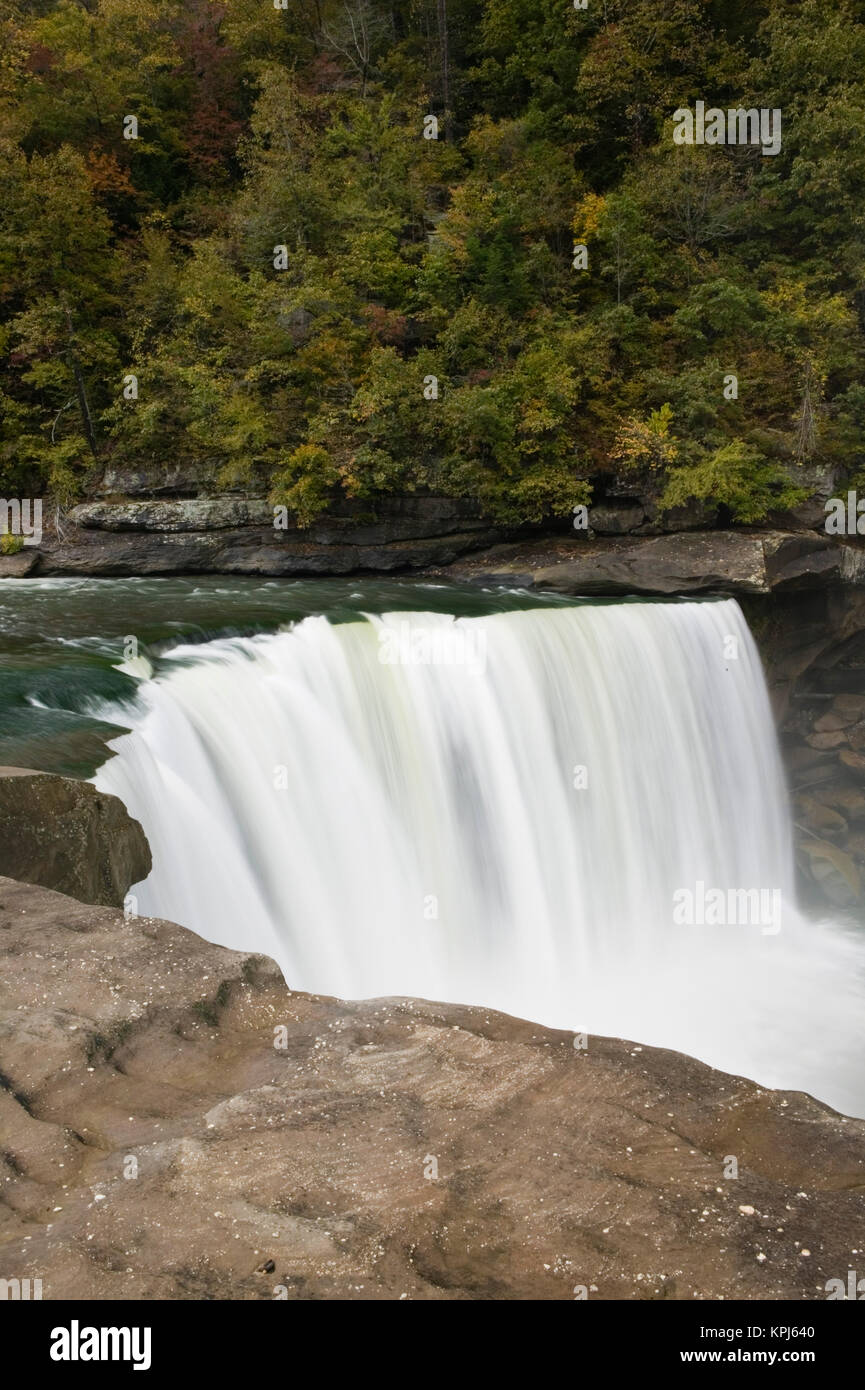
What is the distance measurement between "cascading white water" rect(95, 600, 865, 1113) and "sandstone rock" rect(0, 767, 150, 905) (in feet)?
4.98

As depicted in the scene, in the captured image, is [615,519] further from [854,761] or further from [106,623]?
[106,623]

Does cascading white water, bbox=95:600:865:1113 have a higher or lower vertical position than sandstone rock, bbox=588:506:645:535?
lower

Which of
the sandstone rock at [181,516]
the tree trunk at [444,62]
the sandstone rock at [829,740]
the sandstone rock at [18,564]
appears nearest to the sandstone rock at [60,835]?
the sandstone rock at [18,564]

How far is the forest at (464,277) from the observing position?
18.4 m

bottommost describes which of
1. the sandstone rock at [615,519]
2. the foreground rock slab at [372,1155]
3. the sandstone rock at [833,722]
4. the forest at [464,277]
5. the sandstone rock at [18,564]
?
the foreground rock slab at [372,1155]

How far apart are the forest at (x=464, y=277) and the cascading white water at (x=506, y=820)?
569cm

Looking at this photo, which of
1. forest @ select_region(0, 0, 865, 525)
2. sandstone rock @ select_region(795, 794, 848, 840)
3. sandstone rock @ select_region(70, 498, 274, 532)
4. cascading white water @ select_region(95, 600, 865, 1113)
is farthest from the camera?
sandstone rock @ select_region(70, 498, 274, 532)

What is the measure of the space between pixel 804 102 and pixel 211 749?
21441 mm

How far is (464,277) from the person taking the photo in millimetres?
20875

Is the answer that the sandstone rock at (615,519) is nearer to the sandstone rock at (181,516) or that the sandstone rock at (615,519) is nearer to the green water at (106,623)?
the green water at (106,623)

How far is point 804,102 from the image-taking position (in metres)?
21.4

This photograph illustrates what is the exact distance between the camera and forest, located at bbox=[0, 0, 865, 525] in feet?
60.3

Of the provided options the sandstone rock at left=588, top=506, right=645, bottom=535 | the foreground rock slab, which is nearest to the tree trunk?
the sandstone rock at left=588, top=506, right=645, bottom=535

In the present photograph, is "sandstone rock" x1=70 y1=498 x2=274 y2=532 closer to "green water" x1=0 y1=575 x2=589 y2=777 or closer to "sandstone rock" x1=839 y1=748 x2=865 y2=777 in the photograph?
"green water" x1=0 y1=575 x2=589 y2=777
